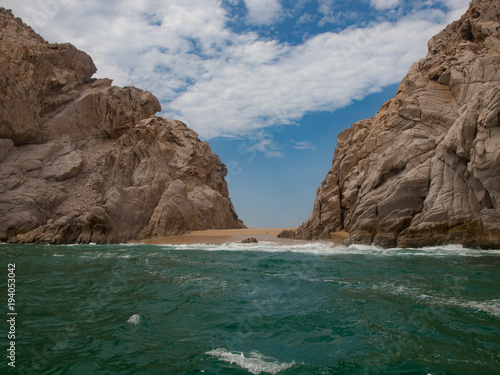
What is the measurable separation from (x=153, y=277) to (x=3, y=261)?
8293 millimetres

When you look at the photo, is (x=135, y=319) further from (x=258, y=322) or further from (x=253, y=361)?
(x=253, y=361)

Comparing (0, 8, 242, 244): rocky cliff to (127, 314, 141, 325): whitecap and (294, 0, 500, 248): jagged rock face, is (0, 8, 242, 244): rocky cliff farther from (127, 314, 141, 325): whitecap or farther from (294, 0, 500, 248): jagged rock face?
(127, 314, 141, 325): whitecap

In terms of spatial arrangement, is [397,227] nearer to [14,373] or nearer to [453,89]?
[453,89]

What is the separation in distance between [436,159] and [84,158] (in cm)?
3323

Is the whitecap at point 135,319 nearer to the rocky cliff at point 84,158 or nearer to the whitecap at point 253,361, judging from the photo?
the whitecap at point 253,361

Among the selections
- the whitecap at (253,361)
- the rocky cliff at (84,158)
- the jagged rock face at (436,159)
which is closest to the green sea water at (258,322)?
the whitecap at (253,361)

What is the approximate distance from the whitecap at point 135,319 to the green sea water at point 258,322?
18 millimetres

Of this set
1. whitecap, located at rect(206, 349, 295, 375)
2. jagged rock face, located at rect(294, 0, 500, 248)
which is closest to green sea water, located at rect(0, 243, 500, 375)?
whitecap, located at rect(206, 349, 295, 375)

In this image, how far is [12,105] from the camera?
32.0 m

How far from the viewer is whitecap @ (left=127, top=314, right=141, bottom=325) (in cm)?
628

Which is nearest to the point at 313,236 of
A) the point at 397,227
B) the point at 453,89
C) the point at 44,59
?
the point at 397,227

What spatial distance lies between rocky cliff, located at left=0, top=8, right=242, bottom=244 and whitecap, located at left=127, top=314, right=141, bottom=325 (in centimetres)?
2177

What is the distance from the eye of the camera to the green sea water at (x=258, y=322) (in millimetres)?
4629

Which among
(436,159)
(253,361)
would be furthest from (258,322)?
(436,159)
